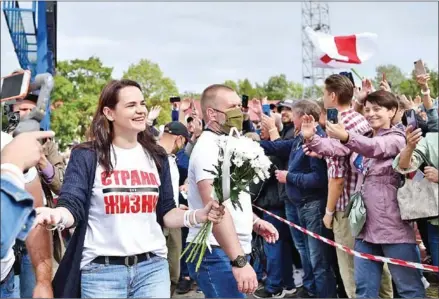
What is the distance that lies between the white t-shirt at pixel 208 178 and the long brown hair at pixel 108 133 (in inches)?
9.1

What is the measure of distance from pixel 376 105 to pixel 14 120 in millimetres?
2802

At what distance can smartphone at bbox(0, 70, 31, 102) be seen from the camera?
6.16 ft

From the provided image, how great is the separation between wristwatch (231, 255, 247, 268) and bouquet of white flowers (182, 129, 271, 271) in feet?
0.68

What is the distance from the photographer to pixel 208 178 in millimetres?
3320

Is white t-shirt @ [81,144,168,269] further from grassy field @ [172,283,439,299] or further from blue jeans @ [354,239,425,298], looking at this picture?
grassy field @ [172,283,439,299]

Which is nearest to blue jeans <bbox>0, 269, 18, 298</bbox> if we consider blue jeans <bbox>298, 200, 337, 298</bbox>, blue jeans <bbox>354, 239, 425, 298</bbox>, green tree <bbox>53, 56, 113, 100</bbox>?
blue jeans <bbox>354, 239, 425, 298</bbox>

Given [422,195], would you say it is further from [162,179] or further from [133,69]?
[133,69]

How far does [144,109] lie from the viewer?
3.26 metres

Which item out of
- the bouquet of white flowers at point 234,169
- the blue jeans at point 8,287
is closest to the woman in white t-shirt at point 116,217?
the bouquet of white flowers at point 234,169

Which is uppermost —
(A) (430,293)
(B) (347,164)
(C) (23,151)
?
(C) (23,151)

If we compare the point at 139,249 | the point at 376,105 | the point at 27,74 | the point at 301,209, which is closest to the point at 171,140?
the point at 301,209

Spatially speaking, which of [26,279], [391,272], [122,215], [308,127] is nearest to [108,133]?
[122,215]

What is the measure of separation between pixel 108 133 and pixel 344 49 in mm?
4898

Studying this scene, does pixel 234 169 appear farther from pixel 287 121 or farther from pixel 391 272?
pixel 287 121
